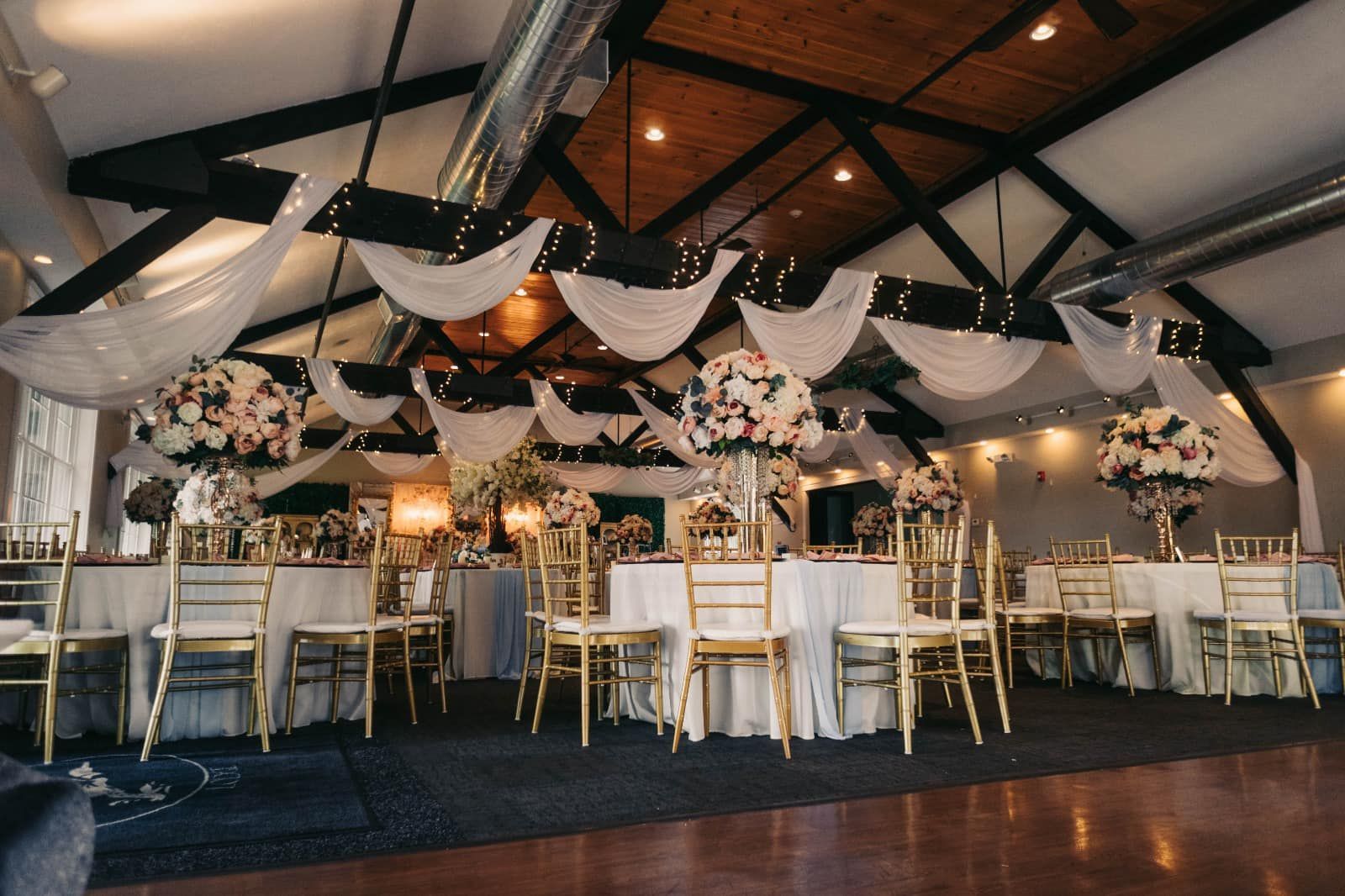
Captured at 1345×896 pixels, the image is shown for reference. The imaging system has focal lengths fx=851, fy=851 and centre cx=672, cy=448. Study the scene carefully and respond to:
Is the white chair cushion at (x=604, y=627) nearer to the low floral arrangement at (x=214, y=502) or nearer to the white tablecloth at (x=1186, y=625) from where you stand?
the low floral arrangement at (x=214, y=502)

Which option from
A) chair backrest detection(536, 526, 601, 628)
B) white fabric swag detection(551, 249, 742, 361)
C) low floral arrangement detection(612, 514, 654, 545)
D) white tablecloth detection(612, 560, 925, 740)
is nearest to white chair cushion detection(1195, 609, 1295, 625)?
white tablecloth detection(612, 560, 925, 740)

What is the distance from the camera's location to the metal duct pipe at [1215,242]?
6582mm

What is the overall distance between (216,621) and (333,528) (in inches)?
193

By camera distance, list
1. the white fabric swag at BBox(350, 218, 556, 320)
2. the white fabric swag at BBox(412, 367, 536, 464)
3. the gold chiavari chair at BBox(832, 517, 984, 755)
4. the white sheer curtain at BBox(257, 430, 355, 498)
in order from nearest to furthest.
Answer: the gold chiavari chair at BBox(832, 517, 984, 755) < the white fabric swag at BBox(350, 218, 556, 320) < the white fabric swag at BBox(412, 367, 536, 464) < the white sheer curtain at BBox(257, 430, 355, 498)

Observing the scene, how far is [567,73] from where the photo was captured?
15.5 feet

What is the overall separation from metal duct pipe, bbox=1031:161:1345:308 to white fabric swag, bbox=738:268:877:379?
106 inches

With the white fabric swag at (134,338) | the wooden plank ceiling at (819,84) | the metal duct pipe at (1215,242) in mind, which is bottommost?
the white fabric swag at (134,338)

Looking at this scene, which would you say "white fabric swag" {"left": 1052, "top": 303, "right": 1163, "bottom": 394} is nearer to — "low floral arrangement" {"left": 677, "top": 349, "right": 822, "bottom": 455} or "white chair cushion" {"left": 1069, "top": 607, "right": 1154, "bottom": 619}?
"white chair cushion" {"left": 1069, "top": 607, "right": 1154, "bottom": 619}

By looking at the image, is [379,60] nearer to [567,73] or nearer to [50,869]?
[567,73]

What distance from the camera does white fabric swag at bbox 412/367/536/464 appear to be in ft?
31.6

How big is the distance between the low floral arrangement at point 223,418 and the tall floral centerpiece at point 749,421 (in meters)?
2.36

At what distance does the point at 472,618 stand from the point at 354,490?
10997 mm

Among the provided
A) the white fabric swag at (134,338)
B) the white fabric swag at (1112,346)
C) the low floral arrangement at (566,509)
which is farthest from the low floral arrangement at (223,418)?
the white fabric swag at (1112,346)

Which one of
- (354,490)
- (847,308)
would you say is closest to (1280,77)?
(847,308)
